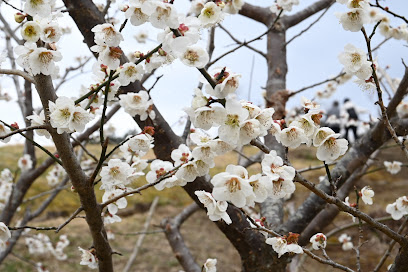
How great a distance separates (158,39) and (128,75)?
26cm

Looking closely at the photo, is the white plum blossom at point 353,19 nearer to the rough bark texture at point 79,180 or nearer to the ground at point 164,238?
the rough bark texture at point 79,180

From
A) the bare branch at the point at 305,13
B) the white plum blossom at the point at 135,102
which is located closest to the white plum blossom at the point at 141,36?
the bare branch at the point at 305,13

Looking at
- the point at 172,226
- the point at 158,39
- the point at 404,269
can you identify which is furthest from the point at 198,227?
the point at 158,39

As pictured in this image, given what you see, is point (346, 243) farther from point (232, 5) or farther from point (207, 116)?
point (207, 116)

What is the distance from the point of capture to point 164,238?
6.14 meters

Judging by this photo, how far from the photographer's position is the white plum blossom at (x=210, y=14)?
3.10 ft

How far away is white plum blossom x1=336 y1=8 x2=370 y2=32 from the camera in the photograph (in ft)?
3.09

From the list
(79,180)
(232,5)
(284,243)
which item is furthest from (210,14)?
(232,5)

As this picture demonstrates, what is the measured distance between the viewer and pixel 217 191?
32.3 inches

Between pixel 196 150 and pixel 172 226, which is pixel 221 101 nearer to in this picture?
pixel 196 150

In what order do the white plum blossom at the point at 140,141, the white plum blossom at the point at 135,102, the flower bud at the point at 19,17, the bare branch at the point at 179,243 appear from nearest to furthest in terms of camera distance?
1. the flower bud at the point at 19,17
2. the white plum blossom at the point at 140,141
3. the white plum blossom at the point at 135,102
4. the bare branch at the point at 179,243

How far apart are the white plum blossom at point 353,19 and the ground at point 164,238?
3.42 m

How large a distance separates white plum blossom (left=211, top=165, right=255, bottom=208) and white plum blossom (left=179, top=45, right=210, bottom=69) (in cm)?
23

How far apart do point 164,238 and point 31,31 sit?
5581 millimetres
